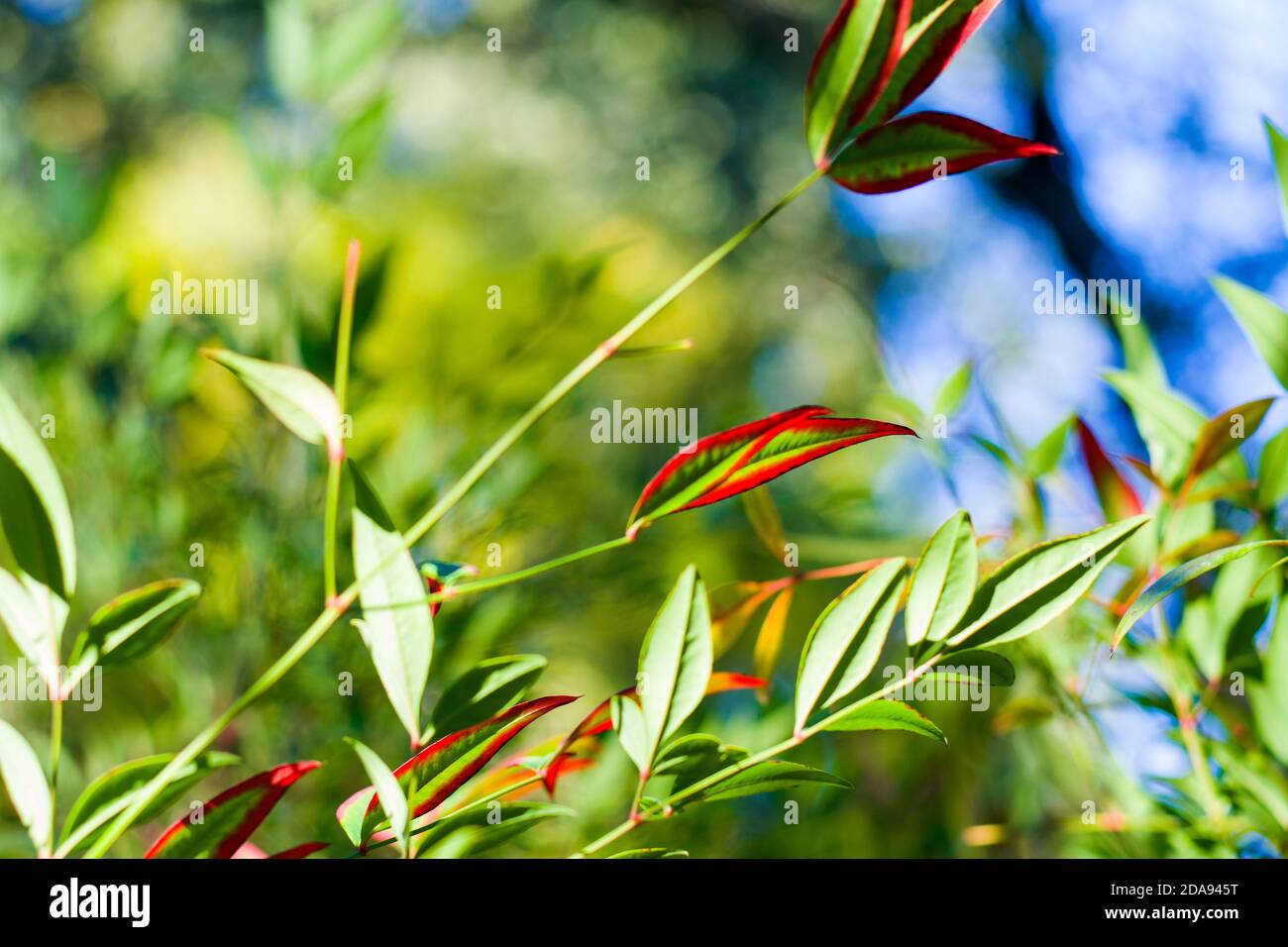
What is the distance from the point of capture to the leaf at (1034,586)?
24cm

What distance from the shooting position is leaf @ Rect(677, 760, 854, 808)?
0.25m

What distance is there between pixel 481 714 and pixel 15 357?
0.73 m

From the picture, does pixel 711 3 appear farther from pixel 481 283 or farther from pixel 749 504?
pixel 749 504

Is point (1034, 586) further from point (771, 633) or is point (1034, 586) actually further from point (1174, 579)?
point (771, 633)

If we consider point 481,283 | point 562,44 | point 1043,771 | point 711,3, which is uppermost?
point 562,44

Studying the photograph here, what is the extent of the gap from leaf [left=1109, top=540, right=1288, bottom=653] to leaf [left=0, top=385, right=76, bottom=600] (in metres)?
0.26

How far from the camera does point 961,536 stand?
255 millimetres

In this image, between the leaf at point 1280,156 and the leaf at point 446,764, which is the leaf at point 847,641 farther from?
the leaf at point 1280,156

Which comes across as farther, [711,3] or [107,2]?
[107,2]

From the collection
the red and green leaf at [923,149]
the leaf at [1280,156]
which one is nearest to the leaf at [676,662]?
the red and green leaf at [923,149]

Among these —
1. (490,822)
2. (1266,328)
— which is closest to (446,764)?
(490,822)

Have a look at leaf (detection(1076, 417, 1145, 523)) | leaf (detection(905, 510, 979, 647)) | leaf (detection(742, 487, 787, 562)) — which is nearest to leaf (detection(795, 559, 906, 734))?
leaf (detection(905, 510, 979, 647))
